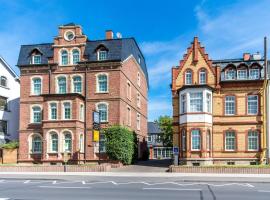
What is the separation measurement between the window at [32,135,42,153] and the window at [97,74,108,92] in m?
8.65

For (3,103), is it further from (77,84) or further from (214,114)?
(214,114)

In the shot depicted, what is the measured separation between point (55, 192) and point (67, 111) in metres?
25.0

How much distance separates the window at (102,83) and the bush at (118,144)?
15.8 ft

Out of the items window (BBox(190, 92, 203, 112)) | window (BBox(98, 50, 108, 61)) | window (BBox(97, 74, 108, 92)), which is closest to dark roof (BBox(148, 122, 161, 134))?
window (BBox(97, 74, 108, 92))

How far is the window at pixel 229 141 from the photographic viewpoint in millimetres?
39184

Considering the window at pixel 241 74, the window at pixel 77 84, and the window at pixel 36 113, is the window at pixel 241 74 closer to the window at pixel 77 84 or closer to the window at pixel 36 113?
the window at pixel 77 84

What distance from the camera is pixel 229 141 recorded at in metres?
39.3

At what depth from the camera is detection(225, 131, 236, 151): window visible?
39.2 meters

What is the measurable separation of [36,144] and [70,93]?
739 cm

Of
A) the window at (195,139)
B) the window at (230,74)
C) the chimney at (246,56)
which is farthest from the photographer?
the chimney at (246,56)

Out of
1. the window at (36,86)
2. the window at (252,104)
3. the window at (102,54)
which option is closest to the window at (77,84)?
the window at (102,54)

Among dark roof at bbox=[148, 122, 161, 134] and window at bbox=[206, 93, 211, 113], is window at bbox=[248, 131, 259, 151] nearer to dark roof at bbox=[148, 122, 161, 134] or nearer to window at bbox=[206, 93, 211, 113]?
window at bbox=[206, 93, 211, 113]

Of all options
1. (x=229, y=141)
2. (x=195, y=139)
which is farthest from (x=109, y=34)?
(x=229, y=141)

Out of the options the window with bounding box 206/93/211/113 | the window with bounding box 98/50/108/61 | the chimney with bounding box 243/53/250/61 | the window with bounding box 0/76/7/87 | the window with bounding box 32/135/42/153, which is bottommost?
the window with bounding box 32/135/42/153
